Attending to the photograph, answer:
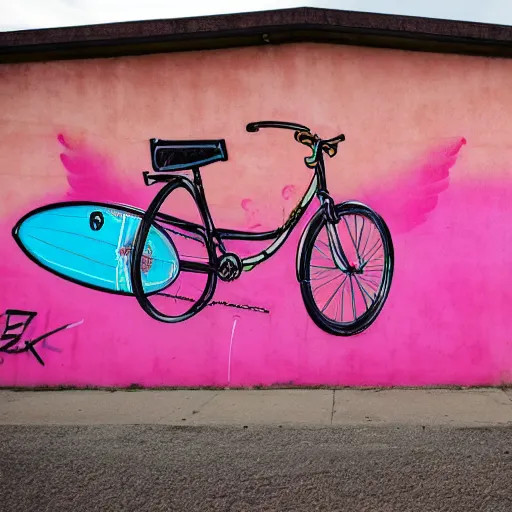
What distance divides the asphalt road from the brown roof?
12.2 feet

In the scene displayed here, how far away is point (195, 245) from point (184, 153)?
3.28 ft

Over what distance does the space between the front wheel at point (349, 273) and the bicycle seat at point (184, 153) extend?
1283 mm

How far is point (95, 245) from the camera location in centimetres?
606

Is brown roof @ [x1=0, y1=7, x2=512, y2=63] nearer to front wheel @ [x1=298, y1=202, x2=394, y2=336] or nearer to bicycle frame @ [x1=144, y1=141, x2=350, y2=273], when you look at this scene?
bicycle frame @ [x1=144, y1=141, x2=350, y2=273]

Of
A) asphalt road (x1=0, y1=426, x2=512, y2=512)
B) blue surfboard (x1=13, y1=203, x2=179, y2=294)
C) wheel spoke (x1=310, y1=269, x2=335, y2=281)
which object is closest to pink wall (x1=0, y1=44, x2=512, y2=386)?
blue surfboard (x1=13, y1=203, x2=179, y2=294)

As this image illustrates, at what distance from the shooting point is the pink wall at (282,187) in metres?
5.79

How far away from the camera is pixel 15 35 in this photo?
18.4 ft

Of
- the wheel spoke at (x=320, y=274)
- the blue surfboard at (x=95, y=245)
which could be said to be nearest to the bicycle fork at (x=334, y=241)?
the wheel spoke at (x=320, y=274)

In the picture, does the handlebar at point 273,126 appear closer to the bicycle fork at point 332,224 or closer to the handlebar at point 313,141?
the handlebar at point 313,141

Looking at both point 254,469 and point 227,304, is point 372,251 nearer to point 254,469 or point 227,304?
point 227,304

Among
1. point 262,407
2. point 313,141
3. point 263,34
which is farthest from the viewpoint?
point 313,141

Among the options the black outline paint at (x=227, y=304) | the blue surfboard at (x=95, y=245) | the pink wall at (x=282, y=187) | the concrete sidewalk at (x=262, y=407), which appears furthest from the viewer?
the blue surfboard at (x=95, y=245)

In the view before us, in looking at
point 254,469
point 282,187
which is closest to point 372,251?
point 282,187

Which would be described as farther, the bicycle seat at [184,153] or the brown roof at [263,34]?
the bicycle seat at [184,153]
